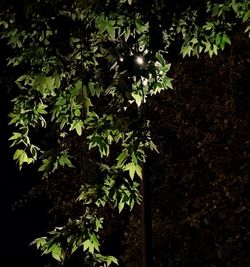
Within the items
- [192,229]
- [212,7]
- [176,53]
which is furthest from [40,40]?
[192,229]

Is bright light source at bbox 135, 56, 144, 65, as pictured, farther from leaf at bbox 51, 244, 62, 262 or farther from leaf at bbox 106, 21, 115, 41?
leaf at bbox 51, 244, 62, 262

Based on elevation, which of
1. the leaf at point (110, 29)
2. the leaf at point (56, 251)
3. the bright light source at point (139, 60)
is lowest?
the leaf at point (56, 251)

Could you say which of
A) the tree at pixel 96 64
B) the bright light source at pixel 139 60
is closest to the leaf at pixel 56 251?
the tree at pixel 96 64

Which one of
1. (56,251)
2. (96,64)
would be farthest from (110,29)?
(56,251)

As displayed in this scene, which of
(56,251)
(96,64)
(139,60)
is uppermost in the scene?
(96,64)

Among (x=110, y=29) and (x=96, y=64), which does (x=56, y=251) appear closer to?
(x=96, y=64)

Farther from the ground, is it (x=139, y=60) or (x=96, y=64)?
(x=96, y=64)

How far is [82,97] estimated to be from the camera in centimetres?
305

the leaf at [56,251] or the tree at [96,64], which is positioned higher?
the tree at [96,64]

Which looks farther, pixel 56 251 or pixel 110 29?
pixel 56 251

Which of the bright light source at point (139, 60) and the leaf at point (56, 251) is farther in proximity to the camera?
the leaf at point (56, 251)

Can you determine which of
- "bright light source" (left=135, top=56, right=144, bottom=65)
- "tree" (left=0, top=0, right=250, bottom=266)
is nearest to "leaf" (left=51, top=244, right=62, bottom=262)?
"tree" (left=0, top=0, right=250, bottom=266)

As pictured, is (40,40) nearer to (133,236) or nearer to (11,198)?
(133,236)

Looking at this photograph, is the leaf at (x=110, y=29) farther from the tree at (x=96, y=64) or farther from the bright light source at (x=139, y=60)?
the bright light source at (x=139, y=60)
